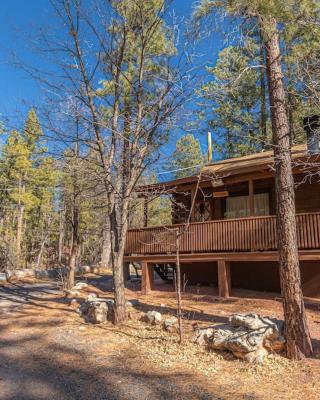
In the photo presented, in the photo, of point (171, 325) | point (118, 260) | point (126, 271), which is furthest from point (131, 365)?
point (126, 271)

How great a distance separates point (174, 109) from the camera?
9766 millimetres

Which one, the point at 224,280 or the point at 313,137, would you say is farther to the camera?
the point at 224,280

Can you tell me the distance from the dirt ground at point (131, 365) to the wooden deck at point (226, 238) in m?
1.92

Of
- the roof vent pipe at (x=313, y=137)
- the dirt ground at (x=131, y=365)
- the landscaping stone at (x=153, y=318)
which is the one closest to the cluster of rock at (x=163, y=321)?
the landscaping stone at (x=153, y=318)

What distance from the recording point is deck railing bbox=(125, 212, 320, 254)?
1049cm

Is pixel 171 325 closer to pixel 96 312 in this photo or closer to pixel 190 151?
pixel 96 312

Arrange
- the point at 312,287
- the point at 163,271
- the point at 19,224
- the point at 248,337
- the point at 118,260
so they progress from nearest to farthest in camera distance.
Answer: the point at 248,337 → the point at 118,260 → the point at 312,287 → the point at 163,271 → the point at 19,224

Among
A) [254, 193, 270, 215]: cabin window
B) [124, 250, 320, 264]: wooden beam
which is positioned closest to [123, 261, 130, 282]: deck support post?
[124, 250, 320, 264]: wooden beam

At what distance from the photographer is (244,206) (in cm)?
1448

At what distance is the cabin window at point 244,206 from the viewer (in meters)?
13.9

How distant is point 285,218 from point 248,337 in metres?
2.17

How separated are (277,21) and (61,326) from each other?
8005 millimetres

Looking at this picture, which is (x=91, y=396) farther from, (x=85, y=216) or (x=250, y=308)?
(x=85, y=216)

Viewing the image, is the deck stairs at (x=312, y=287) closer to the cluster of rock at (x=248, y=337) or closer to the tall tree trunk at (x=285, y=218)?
the cluster of rock at (x=248, y=337)
